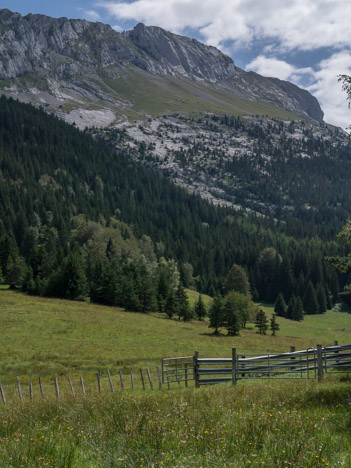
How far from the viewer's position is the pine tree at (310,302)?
121 m

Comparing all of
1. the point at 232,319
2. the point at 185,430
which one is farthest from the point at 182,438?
the point at 232,319

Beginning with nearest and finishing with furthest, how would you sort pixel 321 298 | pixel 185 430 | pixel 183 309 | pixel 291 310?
pixel 185 430 → pixel 183 309 → pixel 291 310 → pixel 321 298

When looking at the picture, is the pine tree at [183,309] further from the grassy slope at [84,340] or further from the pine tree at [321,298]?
the pine tree at [321,298]

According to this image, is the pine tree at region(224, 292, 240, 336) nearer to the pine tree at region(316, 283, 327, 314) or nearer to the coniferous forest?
the coniferous forest

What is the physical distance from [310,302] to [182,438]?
408 ft

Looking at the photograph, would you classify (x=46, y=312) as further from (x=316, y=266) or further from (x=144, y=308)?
(x=316, y=266)

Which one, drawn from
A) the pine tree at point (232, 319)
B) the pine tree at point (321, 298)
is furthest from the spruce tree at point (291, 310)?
the pine tree at point (232, 319)

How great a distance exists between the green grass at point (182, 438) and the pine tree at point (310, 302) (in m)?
120

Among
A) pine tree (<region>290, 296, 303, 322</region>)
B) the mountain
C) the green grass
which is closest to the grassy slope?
the mountain

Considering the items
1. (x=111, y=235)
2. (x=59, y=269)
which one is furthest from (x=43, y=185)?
(x=59, y=269)

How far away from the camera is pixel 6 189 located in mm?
151375

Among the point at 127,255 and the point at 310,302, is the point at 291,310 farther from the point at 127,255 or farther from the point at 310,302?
Answer: the point at 127,255

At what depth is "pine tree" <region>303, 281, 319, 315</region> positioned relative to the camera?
121 m

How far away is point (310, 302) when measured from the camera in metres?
122
